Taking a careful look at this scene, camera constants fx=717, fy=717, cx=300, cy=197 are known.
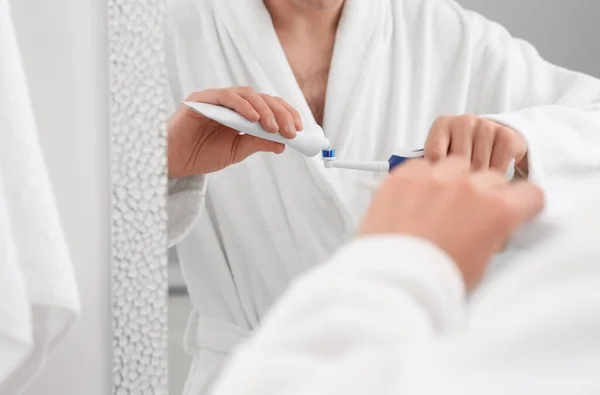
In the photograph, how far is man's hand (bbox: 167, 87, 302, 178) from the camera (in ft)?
2.35

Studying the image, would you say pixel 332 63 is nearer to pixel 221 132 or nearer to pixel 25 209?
pixel 221 132

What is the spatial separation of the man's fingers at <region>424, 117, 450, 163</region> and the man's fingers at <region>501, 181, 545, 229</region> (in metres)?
0.25

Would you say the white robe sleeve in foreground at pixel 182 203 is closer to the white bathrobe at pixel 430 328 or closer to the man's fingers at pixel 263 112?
the man's fingers at pixel 263 112

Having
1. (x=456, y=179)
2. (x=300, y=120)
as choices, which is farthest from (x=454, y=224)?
(x=300, y=120)

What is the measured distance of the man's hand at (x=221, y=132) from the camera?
0.72m

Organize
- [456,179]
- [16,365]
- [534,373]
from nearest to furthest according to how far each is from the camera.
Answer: [534,373] < [456,179] < [16,365]

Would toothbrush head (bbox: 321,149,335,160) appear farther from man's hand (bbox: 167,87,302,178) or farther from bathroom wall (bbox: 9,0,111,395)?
bathroom wall (bbox: 9,0,111,395)

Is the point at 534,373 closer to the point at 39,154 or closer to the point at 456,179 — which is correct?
the point at 456,179

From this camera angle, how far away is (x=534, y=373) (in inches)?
11.5

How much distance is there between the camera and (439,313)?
34 centimetres

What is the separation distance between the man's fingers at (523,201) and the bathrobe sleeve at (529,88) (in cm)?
36

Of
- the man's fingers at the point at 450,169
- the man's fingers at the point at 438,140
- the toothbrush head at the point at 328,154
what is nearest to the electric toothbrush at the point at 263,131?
the toothbrush head at the point at 328,154

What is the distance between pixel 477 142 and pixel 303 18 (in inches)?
8.5

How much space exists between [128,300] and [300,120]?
0.25 meters
